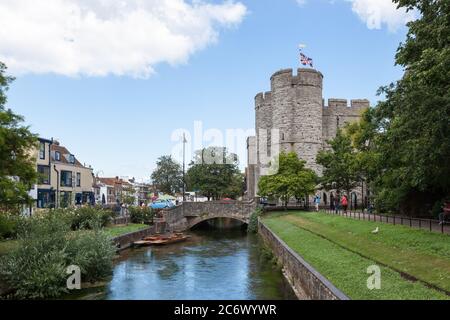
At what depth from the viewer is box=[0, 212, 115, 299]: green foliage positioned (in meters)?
17.2

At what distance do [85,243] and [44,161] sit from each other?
31.0 meters

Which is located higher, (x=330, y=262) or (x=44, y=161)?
(x=44, y=161)

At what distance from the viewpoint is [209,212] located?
53.9 m

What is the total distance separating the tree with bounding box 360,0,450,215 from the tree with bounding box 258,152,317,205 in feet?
78.5

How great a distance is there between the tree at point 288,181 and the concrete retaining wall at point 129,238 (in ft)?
47.9

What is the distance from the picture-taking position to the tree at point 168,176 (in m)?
114

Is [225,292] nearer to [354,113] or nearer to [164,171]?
[354,113]

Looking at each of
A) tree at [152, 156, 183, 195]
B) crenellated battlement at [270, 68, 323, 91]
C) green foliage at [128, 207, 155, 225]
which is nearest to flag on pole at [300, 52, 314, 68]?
crenellated battlement at [270, 68, 323, 91]

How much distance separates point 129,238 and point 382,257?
22.5 metres

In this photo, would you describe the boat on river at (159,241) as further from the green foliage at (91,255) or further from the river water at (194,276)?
the green foliage at (91,255)

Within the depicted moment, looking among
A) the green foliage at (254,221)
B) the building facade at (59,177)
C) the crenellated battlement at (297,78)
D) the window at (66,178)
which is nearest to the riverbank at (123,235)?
the building facade at (59,177)

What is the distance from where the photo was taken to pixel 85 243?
67.9 ft

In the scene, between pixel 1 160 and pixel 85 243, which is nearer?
pixel 1 160
